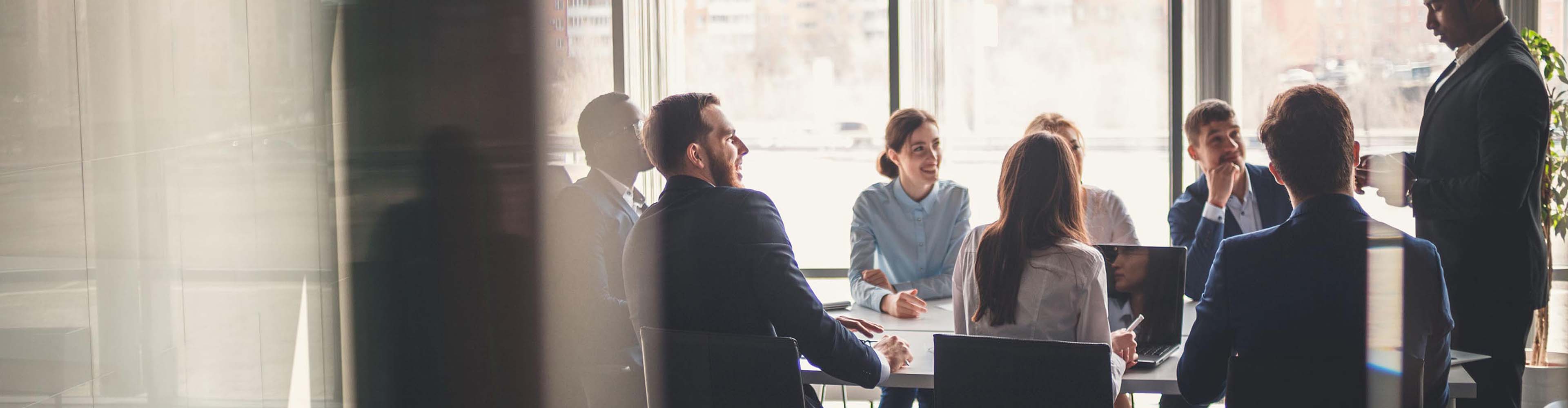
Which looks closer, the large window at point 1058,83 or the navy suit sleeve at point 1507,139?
the navy suit sleeve at point 1507,139

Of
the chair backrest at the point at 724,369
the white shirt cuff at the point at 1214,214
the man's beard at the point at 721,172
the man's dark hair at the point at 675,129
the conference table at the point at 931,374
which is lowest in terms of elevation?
the conference table at the point at 931,374

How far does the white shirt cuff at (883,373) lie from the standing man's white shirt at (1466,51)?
→ 65.0 inches

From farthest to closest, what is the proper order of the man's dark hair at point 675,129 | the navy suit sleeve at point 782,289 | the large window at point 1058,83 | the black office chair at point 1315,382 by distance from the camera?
1. the large window at point 1058,83
2. the man's dark hair at point 675,129
3. the navy suit sleeve at point 782,289
4. the black office chair at point 1315,382

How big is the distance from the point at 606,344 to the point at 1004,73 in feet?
7.37

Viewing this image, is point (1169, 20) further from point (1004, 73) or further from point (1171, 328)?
point (1171, 328)

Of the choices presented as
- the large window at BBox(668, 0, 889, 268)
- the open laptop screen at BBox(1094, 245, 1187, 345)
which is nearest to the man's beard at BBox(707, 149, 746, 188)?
the open laptop screen at BBox(1094, 245, 1187, 345)

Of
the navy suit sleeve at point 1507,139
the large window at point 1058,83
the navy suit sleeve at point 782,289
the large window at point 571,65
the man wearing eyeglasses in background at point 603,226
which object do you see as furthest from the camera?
the large window at point 1058,83

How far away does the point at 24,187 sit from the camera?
1.63 meters

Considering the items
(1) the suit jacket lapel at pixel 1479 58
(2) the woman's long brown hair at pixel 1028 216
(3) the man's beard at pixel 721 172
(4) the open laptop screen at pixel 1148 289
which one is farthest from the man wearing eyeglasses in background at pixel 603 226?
(1) the suit jacket lapel at pixel 1479 58

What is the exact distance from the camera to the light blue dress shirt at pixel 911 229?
302cm

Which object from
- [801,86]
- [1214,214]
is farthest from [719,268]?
[801,86]

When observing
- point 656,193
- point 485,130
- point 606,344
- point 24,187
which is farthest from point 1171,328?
→ point 656,193

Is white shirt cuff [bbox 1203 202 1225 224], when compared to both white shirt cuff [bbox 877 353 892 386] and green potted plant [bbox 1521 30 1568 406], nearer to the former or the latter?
green potted plant [bbox 1521 30 1568 406]

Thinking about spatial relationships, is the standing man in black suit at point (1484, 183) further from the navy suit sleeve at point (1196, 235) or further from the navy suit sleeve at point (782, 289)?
the navy suit sleeve at point (782, 289)
